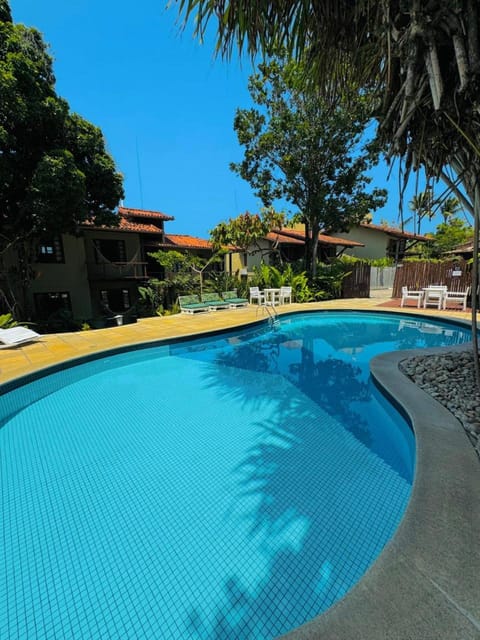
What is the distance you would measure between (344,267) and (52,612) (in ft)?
60.8

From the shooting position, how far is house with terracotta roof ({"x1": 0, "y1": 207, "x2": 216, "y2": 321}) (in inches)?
546

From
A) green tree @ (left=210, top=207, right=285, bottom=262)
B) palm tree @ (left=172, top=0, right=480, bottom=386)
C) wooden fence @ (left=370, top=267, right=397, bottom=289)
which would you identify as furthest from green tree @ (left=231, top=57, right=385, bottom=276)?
palm tree @ (left=172, top=0, right=480, bottom=386)

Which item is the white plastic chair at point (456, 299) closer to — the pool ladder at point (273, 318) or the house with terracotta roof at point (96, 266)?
the pool ladder at point (273, 318)

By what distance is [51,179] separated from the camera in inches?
361

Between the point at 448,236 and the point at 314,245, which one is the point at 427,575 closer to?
the point at 314,245

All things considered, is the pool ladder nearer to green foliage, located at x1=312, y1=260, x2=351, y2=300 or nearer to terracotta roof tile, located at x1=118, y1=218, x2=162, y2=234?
green foliage, located at x1=312, y1=260, x2=351, y2=300

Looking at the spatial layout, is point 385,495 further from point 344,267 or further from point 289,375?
point 344,267

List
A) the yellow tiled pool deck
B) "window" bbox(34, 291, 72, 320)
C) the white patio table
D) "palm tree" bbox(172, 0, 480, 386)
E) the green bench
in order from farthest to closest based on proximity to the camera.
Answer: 1. the white patio table
2. "window" bbox(34, 291, 72, 320)
3. the green bench
4. the yellow tiled pool deck
5. "palm tree" bbox(172, 0, 480, 386)

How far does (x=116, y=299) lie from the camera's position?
55.6ft

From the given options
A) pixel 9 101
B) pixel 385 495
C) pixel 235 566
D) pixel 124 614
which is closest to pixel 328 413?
pixel 385 495

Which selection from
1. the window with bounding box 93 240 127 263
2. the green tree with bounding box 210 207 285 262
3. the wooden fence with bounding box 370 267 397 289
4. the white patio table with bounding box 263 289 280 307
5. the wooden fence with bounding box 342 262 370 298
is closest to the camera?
the white patio table with bounding box 263 289 280 307

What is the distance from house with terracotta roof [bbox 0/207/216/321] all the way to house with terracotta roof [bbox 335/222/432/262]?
16.0 metres

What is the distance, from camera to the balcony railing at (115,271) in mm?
15299

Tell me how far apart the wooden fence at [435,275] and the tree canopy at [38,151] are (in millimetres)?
14925
